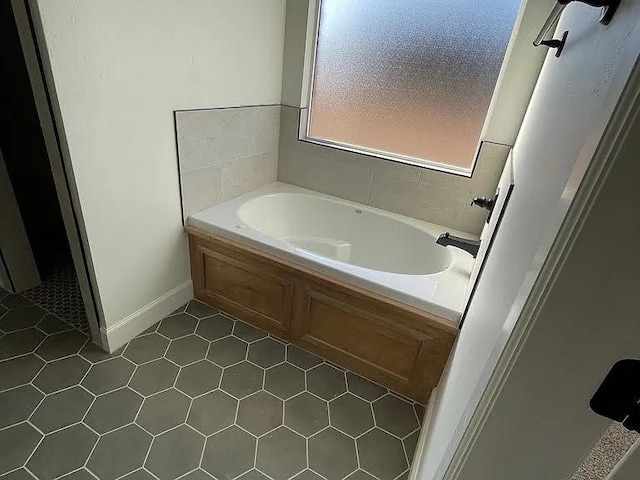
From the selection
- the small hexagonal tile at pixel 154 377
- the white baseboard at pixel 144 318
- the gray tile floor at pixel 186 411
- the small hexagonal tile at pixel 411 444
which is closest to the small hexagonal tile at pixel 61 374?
the gray tile floor at pixel 186 411

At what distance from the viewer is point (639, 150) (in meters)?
0.37

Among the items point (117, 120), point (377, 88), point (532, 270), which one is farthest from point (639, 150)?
point (377, 88)

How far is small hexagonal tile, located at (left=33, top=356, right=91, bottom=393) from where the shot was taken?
1548mm

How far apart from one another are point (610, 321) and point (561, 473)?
0.28 metres

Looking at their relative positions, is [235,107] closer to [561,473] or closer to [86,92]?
[86,92]

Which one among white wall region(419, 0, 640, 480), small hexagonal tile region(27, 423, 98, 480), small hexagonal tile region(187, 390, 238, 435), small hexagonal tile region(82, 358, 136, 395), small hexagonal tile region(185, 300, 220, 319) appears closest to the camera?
white wall region(419, 0, 640, 480)

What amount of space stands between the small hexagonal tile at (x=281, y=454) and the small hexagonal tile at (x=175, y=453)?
0.78 feet

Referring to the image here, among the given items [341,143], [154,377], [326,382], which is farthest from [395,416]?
[341,143]

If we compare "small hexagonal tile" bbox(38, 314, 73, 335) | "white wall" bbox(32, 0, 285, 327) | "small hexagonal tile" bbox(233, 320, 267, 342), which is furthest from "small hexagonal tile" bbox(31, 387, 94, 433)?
"small hexagonal tile" bbox(233, 320, 267, 342)

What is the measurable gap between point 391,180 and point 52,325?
6.54 ft

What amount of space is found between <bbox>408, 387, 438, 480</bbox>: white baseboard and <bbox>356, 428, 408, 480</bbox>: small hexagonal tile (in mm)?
48

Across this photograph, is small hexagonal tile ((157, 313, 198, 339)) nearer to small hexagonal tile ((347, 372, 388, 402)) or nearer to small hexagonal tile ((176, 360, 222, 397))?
small hexagonal tile ((176, 360, 222, 397))

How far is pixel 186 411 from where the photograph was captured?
59.4 inches

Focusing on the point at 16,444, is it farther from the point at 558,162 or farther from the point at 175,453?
the point at 558,162
